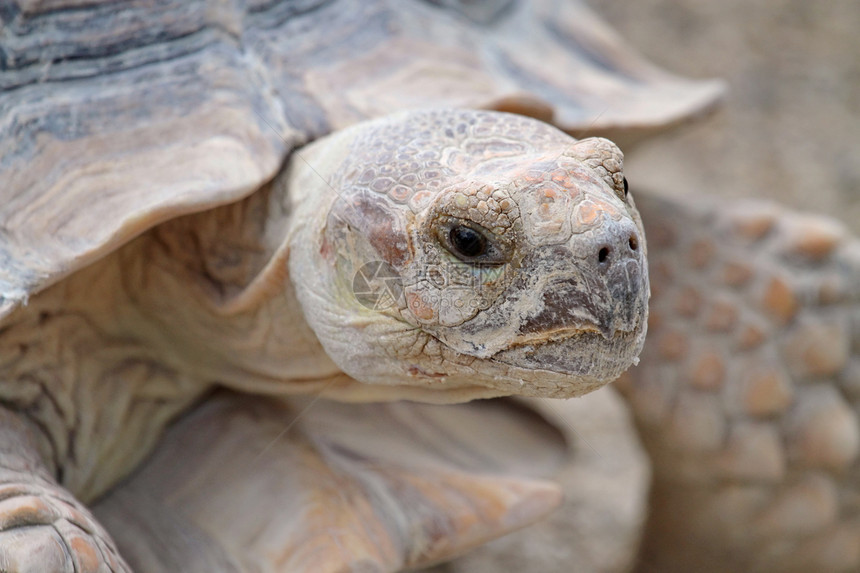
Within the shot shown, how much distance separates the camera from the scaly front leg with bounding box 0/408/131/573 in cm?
113

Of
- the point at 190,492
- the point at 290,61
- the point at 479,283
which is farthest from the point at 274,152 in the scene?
the point at 190,492

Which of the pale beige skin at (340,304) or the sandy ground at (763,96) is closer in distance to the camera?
the pale beige skin at (340,304)

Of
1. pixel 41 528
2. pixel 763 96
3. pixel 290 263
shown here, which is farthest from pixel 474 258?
pixel 763 96

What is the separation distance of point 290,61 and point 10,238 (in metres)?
0.53

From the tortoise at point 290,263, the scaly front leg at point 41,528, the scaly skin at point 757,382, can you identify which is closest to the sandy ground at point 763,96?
the scaly skin at point 757,382

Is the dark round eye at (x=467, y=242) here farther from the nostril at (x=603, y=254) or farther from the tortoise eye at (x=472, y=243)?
the nostril at (x=603, y=254)

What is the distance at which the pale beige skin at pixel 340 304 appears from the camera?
1.08 metres

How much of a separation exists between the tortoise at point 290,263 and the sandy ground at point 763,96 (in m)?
1.87

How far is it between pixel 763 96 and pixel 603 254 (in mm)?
3354

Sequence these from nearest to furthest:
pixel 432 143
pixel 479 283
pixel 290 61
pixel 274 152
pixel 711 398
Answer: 1. pixel 479 283
2. pixel 432 143
3. pixel 274 152
4. pixel 290 61
5. pixel 711 398

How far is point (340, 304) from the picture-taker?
1.28 metres

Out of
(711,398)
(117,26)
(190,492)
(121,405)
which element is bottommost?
(711,398)

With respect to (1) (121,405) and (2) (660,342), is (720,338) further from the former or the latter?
(1) (121,405)

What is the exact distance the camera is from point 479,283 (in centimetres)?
111
